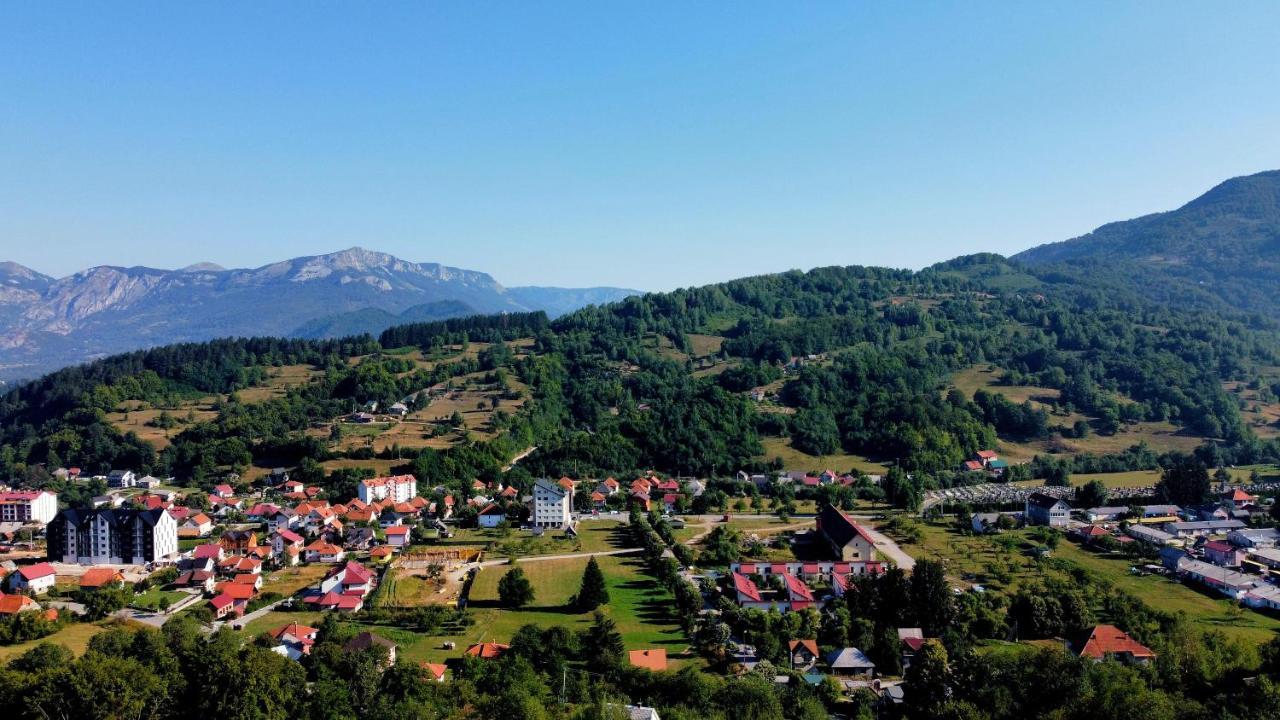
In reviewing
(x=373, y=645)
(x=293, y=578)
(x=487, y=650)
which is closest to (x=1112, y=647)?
(x=487, y=650)

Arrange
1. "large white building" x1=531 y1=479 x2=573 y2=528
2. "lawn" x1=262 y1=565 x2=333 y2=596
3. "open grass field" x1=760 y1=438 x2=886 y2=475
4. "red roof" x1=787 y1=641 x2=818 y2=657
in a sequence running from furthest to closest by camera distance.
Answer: "open grass field" x1=760 y1=438 x2=886 y2=475 < "large white building" x1=531 y1=479 x2=573 y2=528 < "lawn" x1=262 y1=565 x2=333 y2=596 < "red roof" x1=787 y1=641 x2=818 y2=657

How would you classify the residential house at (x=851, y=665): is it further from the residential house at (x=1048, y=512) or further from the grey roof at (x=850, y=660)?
the residential house at (x=1048, y=512)

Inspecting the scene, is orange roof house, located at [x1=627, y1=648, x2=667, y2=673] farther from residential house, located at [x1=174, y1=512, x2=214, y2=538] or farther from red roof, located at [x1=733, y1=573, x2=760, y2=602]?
Result: residential house, located at [x1=174, y1=512, x2=214, y2=538]

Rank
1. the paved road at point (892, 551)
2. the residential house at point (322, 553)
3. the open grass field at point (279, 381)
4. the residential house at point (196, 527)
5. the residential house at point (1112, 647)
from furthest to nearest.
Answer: the open grass field at point (279, 381), the residential house at point (196, 527), the residential house at point (322, 553), the paved road at point (892, 551), the residential house at point (1112, 647)

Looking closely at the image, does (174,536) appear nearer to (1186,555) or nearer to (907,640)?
(907,640)

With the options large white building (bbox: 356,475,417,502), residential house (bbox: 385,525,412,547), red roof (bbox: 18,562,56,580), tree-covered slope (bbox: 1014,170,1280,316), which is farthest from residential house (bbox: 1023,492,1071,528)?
tree-covered slope (bbox: 1014,170,1280,316)

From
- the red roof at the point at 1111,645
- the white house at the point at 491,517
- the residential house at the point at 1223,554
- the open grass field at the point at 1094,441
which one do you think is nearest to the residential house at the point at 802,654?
the red roof at the point at 1111,645
